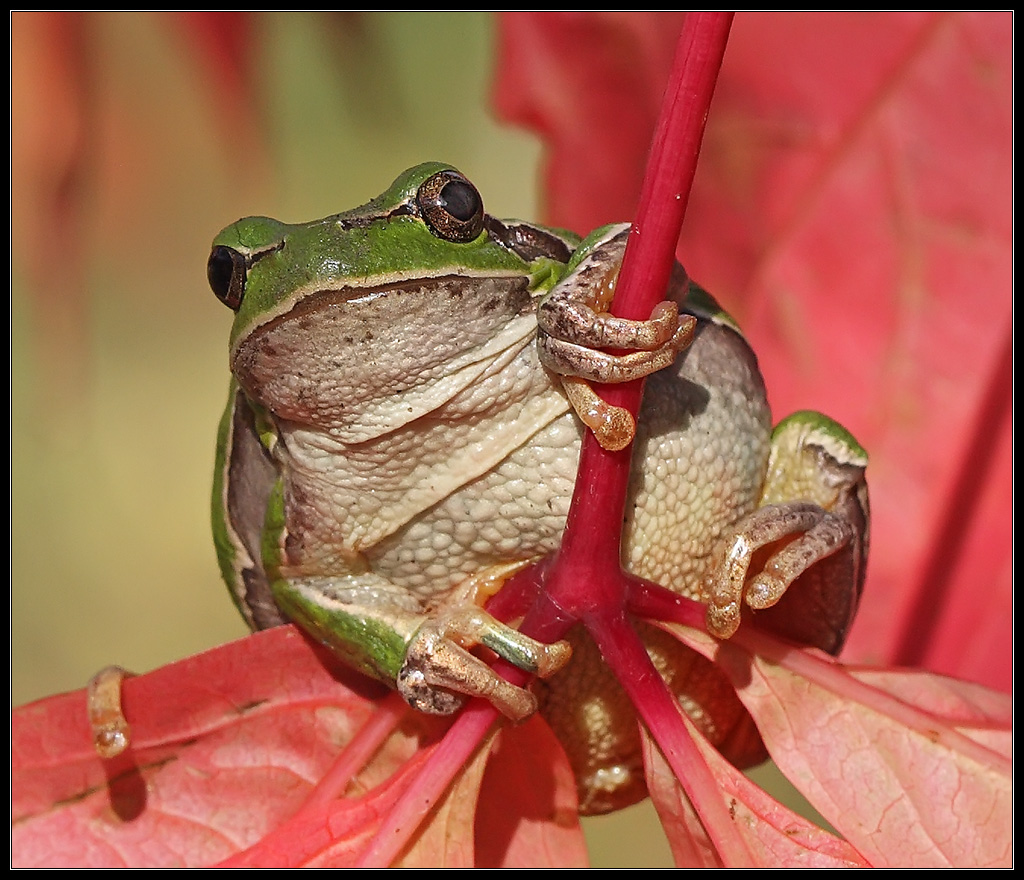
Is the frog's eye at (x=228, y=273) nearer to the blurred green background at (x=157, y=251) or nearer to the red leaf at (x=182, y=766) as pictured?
the red leaf at (x=182, y=766)

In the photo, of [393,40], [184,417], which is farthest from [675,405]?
[184,417]

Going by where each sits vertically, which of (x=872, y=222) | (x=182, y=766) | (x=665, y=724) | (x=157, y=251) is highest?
(x=872, y=222)

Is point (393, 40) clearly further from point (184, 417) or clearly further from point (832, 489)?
point (832, 489)

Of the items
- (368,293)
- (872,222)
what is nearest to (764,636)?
(368,293)

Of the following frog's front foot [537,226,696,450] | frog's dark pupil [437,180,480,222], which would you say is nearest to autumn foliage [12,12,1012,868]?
frog's front foot [537,226,696,450]

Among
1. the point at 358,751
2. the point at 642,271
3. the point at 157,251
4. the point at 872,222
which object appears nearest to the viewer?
the point at 642,271

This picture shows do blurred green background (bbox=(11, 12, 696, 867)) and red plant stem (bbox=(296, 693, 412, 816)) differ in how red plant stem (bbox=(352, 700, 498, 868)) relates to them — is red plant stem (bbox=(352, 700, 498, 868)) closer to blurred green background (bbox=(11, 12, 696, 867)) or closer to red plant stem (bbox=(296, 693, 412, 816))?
red plant stem (bbox=(296, 693, 412, 816))

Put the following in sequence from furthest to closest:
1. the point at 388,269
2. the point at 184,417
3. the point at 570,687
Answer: the point at 184,417
the point at 570,687
the point at 388,269

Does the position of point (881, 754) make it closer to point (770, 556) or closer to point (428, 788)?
point (770, 556)
